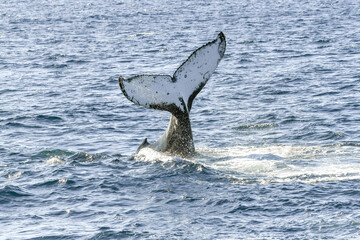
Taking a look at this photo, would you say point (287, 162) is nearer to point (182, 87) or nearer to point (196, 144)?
point (182, 87)

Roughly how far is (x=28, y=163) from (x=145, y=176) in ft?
10.9

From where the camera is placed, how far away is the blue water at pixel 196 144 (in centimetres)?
1164

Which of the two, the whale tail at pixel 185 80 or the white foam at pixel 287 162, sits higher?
the whale tail at pixel 185 80

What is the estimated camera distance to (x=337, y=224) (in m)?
11.0

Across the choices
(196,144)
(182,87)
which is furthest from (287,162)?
(196,144)

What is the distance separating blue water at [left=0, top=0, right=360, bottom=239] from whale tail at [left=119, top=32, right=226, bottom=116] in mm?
1236

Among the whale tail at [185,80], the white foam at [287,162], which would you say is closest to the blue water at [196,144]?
the white foam at [287,162]

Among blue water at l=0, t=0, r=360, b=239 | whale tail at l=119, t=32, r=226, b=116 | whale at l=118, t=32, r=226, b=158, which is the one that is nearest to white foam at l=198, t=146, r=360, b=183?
blue water at l=0, t=0, r=360, b=239

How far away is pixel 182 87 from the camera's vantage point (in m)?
14.0

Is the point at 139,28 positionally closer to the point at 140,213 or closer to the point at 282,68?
the point at 282,68

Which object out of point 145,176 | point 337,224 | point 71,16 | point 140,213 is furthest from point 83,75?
point 71,16

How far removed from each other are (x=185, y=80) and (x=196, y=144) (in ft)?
11.6

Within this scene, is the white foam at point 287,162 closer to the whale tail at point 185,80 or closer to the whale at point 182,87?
the whale at point 182,87

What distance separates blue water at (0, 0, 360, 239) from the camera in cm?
1164
